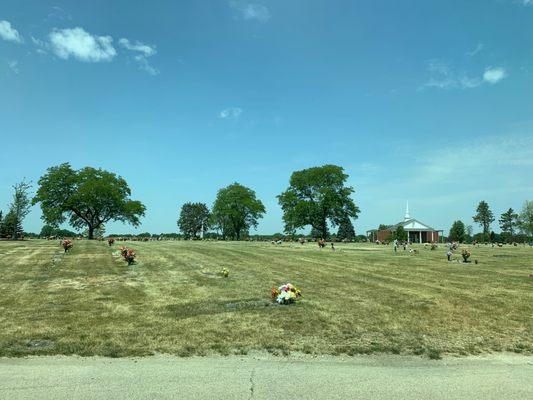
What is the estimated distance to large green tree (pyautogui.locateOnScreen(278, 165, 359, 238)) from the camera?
279 feet

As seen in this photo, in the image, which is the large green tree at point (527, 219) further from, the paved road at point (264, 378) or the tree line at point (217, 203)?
the paved road at point (264, 378)

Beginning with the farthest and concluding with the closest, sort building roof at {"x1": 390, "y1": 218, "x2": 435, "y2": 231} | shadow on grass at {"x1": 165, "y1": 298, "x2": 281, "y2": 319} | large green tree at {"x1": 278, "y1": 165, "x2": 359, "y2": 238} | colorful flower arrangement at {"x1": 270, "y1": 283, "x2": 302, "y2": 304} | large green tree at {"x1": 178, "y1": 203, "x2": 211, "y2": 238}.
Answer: large green tree at {"x1": 178, "y1": 203, "x2": 211, "y2": 238}
building roof at {"x1": 390, "y1": 218, "x2": 435, "y2": 231}
large green tree at {"x1": 278, "y1": 165, "x2": 359, "y2": 238}
colorful flower arrangement at {"x1": 270, "y1": 283, "x2": 302, "y2": 304}
shadow on grass at {"x1": 165, "y1": 298, "x2": 281, "y2": 319}

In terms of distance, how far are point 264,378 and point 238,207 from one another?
97.2 m

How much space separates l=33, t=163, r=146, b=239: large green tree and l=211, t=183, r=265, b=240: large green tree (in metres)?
31.6

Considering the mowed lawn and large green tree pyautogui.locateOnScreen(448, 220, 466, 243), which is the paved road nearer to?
the mowed lawn

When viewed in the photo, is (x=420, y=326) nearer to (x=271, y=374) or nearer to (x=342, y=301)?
(x=342, y=301)

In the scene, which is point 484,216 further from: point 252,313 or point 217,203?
point 252,313

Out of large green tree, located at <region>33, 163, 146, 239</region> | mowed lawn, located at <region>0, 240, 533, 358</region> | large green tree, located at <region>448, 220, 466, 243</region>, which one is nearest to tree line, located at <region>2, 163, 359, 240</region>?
large green tree, located at <region>33, 163, 146, 239</region>

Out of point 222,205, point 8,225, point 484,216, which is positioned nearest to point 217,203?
point 222,205

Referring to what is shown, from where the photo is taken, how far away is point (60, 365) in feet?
24.9

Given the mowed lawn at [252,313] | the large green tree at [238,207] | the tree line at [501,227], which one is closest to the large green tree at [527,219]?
the tree line at [501,227]

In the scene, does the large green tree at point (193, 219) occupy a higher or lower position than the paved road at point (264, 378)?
higher

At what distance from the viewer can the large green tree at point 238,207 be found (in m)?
103

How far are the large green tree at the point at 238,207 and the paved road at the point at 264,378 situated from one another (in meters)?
94.2
